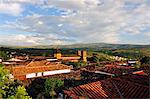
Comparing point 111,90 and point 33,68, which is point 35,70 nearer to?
point 33,68

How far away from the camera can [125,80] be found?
1772 centimetres

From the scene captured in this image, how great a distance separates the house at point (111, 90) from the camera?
1483 centimetres

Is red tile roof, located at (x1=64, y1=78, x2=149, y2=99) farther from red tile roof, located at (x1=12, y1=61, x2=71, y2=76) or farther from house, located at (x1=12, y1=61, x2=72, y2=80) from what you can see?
red tile roof, located at (x1=12, y1=61, x2=71, y2=76)

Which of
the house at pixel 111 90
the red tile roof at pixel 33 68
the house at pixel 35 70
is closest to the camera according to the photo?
the house at pixel 111 90

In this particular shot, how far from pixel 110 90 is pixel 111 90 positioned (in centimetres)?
8

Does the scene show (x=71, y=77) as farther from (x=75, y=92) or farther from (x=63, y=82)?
(x=75, y=92)

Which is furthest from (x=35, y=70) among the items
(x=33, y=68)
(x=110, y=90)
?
(x=110, y=90)

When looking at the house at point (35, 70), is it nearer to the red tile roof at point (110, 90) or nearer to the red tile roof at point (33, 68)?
the red tile roof at point (33, 68)

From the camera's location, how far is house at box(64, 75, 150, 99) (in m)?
14.8

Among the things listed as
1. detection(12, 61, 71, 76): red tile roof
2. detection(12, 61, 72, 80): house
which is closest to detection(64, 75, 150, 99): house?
detection(12, 61, 72, 80): house

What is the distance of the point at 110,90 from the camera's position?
16.6 m

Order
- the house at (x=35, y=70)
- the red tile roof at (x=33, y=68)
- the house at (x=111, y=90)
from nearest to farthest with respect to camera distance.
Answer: the house at (x=111, y=90), the house at (x=35, y=70), the red tile roof at (x=33, y=68)

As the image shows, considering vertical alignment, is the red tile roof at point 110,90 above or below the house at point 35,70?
above

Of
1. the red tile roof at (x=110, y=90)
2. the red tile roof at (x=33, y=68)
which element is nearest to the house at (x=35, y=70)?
the red tile roof at (x=33, y=68)
